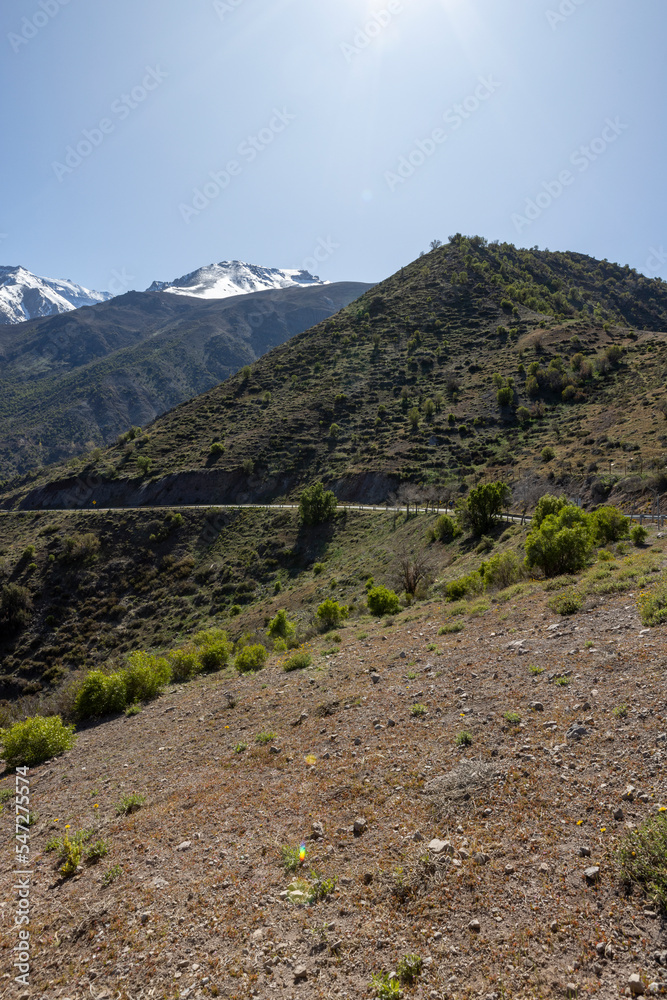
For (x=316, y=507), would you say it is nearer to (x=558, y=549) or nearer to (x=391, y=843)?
(x=558, y=549)

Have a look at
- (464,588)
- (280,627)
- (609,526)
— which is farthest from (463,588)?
(280,627)

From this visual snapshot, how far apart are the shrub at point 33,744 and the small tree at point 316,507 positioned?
30.3 meters

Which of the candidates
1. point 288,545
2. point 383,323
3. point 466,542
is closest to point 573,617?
point 466,542

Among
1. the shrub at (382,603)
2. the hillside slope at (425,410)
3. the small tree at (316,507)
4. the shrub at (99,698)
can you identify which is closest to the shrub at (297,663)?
the shrub at (99,698)

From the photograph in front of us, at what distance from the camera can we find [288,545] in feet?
134

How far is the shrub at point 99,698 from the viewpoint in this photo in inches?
568

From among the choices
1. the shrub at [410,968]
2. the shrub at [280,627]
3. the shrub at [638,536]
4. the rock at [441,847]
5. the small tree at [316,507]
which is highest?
the small tree at [316,507]

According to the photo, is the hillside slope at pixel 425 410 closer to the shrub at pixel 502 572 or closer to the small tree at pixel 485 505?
the small tree at pixel 485 505

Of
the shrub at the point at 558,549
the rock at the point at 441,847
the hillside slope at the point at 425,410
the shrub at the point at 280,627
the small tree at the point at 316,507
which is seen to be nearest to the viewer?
the rock at the point at 441,847

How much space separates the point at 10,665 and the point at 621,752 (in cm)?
4271

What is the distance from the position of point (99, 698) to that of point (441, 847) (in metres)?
12.9

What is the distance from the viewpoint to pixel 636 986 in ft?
10.6

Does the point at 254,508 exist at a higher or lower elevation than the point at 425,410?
lower

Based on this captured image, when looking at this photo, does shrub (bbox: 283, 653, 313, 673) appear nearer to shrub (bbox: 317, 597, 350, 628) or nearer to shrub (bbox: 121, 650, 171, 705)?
shrub (bbox: 121, 650, 171, 705)
